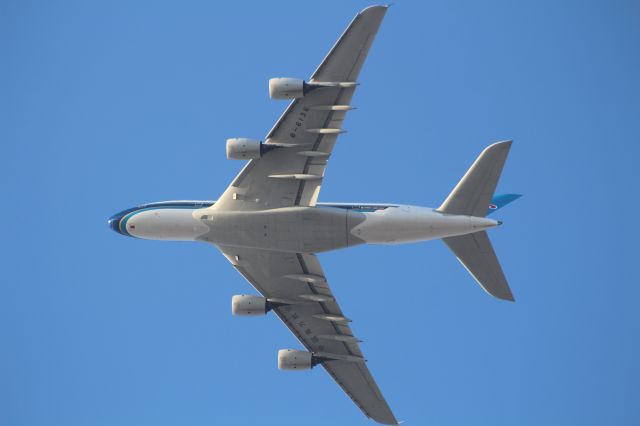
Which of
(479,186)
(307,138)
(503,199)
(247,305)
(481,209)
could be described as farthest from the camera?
(247,305)

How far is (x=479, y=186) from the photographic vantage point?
5222cm

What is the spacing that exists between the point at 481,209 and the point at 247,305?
15466 millimetres

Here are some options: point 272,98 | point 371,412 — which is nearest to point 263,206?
point 272,98

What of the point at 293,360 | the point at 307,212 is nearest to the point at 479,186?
the point at 307,212

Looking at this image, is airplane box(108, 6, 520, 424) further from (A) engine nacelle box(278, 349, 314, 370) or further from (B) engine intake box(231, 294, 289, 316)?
Answer: (A) engine nacelle box(278, 349, 314, 370)

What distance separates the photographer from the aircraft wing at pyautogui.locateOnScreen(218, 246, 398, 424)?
57.6 metres

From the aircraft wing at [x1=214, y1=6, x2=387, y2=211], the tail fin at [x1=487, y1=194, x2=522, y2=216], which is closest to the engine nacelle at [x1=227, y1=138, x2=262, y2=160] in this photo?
the aircraft wing at [x1=214, y1=6, x2=387, y2=211]

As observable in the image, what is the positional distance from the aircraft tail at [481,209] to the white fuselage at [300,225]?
826mm

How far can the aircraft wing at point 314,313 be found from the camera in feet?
189

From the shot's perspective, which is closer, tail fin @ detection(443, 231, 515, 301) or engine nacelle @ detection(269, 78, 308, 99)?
engine nacelle @ detection(269, 78, 308, 99)

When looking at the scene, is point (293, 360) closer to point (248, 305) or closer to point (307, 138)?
point (248, 305)

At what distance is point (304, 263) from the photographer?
57.4 m

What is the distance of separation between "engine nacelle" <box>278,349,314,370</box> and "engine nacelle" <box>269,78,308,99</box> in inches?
720

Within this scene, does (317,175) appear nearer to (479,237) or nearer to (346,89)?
(346,89)
